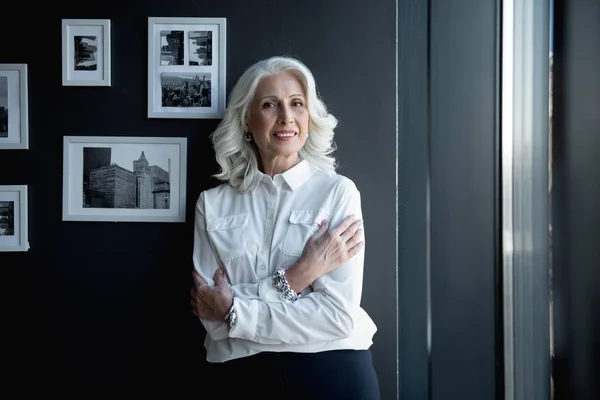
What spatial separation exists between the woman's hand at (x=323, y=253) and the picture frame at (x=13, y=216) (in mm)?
1394

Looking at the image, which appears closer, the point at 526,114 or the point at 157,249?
the point at 526,114

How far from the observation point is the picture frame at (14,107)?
291 centimetres

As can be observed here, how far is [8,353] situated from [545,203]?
253 centimetres

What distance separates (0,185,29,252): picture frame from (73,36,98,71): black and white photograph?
661 mm

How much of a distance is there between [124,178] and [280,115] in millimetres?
873

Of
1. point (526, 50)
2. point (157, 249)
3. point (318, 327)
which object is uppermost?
point (526, 50)

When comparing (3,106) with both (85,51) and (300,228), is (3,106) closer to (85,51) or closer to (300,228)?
(85,51)

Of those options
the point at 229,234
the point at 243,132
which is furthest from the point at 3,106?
the point at 229,234

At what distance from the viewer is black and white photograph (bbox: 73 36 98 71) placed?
114 inches

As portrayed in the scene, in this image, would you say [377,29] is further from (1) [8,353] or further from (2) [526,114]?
(1) [8,353]

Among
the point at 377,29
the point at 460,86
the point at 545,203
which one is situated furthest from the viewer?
A: the point at 377,29

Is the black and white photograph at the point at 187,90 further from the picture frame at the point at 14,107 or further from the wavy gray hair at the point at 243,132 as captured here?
the picture frame at the point at 14,107

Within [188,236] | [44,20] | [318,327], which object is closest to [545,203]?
[318,327]

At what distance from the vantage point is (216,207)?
105 inches
